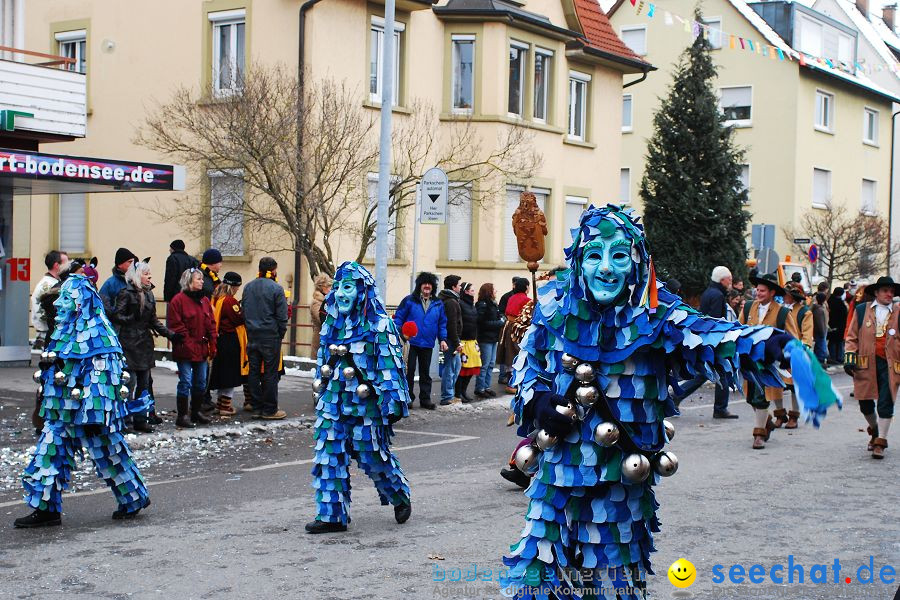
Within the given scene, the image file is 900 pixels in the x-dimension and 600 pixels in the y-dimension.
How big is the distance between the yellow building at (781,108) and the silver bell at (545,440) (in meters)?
32.7

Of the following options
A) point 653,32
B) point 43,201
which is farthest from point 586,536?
point 653,32

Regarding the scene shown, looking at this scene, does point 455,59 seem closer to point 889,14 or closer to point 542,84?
point 542,84

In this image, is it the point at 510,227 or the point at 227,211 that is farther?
the point at 510,227

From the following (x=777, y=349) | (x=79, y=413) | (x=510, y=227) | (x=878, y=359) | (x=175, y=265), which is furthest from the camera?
(x=510, y=227)

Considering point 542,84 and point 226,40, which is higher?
point 226,40

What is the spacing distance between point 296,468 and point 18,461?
2544 mm

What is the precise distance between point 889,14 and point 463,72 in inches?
1342

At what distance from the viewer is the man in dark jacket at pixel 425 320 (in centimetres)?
1466

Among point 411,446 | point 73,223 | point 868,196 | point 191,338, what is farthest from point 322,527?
point 868,196

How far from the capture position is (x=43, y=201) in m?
24.6

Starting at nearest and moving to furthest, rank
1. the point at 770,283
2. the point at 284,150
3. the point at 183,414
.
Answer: the point at 770,283 → the point at 183,414 → the point at 284,150

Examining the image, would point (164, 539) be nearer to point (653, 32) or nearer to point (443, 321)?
point (443, 321)

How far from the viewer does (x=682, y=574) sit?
613cm

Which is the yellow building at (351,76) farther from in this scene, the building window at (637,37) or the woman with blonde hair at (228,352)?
the building window at (637,37)
